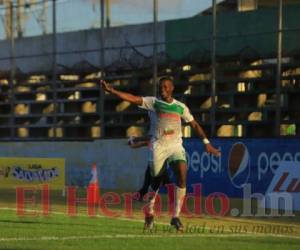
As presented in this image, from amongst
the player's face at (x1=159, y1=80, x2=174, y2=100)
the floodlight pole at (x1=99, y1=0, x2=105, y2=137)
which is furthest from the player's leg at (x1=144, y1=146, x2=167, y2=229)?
the floodlight pole at (x1=99, y1=0, x2=105, y2=137)

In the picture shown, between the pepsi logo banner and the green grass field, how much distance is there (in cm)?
317

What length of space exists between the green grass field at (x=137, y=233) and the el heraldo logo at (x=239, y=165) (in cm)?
395

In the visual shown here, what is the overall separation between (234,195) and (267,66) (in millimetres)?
4566

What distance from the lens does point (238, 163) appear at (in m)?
19.4

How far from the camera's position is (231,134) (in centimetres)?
2267

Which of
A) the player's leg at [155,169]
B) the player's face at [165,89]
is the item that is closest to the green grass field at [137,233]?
the player's leg at [155,169]

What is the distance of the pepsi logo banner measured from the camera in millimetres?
18359

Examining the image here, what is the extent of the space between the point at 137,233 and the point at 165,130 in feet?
5.11

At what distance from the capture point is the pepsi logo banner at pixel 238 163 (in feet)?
60.2

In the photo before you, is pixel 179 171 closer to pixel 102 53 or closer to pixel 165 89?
pixel 165 89

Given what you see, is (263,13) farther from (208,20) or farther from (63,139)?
(63,139)

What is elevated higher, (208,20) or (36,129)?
(208,20)

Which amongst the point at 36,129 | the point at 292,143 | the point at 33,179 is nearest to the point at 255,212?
the point at 292,143

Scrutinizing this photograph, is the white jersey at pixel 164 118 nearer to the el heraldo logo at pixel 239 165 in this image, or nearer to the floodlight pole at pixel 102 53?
the el heraldo logo at pixel 239 165
